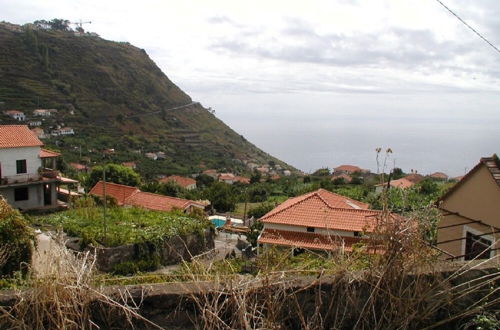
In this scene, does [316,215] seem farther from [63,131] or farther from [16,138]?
[63,131]

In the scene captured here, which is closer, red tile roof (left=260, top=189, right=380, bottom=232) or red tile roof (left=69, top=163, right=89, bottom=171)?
red tile roof (left=260, top=189, right=380, bottom=232)

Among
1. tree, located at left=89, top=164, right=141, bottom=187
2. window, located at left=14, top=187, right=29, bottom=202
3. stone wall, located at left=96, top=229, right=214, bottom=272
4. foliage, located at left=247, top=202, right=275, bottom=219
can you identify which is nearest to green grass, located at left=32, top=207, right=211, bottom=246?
stone wall, located at left=96, top=229, right=214, bottom=272

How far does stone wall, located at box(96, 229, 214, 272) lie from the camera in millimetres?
16641

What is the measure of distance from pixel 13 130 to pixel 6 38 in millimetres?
83197

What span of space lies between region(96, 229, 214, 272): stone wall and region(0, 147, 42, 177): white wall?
12.3 metres

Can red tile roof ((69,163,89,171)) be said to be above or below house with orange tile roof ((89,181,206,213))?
below

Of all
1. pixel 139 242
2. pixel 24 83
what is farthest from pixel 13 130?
pixel 24 83

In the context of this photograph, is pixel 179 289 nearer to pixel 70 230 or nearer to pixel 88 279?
pixel 88 279

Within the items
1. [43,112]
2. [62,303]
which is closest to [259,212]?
[62,303]

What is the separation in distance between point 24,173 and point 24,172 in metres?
0.12

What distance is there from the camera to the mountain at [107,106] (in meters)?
78.9

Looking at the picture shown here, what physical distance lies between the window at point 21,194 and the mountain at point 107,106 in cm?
3823

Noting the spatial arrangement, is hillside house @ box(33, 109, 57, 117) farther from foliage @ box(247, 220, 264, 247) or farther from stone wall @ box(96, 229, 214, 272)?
stone wall @ box(96, 229, 214, 272)

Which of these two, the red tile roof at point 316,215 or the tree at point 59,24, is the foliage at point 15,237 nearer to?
the red tile roof at point 316,215
